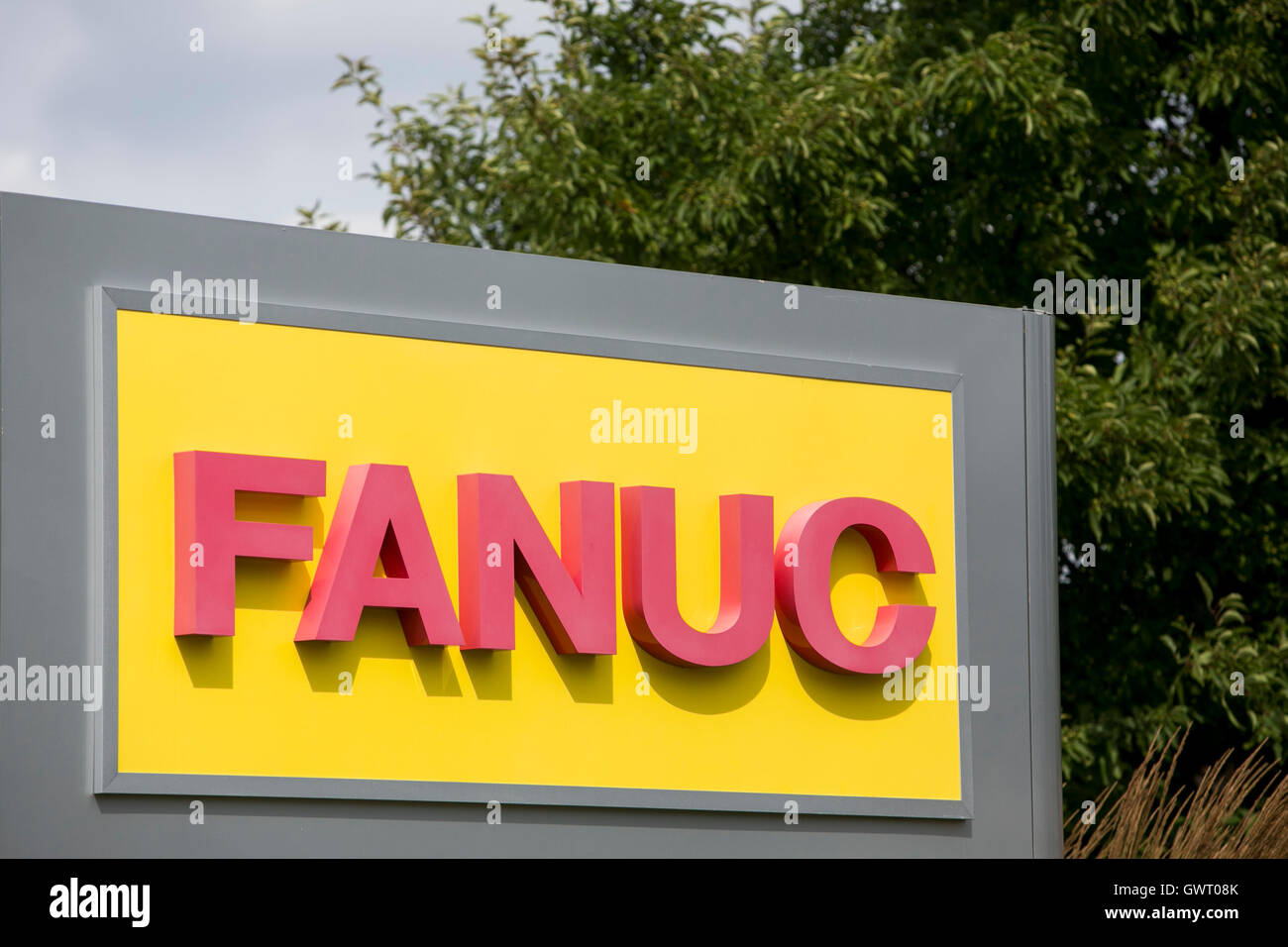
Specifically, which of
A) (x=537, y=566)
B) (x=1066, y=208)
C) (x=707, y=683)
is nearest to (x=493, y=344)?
(x=537, y=566)

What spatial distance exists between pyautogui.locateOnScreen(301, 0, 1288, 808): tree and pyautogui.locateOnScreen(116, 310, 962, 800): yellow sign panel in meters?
5.29

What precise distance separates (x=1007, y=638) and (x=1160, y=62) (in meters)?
8.48

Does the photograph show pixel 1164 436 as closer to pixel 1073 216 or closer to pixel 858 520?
pixel 1073 216

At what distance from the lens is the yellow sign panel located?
590 cm

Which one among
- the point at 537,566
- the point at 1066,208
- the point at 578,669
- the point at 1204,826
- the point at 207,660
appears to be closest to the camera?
the point at 207,660

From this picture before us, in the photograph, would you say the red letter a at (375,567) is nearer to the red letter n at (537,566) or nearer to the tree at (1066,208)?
the red letter n at (537,566)

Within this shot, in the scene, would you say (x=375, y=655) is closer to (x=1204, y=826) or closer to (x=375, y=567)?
(x=375, y=567)

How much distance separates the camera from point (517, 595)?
6.54m

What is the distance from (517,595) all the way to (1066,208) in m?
9.01

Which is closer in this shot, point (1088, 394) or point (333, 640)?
point (333, 640)

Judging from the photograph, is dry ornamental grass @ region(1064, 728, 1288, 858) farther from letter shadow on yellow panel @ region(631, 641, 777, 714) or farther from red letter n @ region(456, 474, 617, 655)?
red letter n @ region(456, 474, 617, 655)

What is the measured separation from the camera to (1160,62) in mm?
14461
